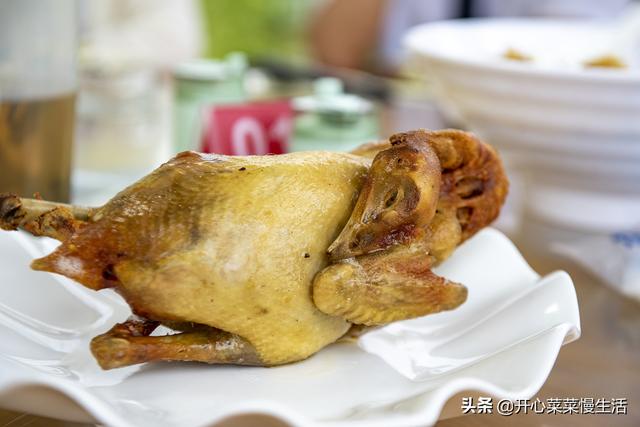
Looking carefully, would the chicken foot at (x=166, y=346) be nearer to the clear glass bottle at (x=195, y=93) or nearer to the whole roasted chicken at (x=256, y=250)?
the whole roasted chicken at (x=256, y=250)

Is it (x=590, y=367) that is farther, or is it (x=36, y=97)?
(x=36, y=97)

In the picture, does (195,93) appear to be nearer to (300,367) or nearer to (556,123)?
(556,123)

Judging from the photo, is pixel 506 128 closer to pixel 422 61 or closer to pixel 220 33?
pixel 422 61

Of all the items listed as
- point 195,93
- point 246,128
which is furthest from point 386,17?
point 246,128

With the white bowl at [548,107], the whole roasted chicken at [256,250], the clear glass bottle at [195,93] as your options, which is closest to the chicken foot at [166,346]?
the whole roasted chicken at [256,250]

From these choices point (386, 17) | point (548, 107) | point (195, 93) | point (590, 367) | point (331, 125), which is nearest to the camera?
point (590, 367)

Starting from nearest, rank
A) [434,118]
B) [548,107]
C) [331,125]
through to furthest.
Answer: [548,107]
[331,125]
[434,118]

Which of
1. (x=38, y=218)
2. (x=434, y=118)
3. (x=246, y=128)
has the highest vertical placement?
(x=38, y=218)
